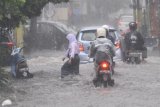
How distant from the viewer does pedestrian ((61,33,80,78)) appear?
17.2 m

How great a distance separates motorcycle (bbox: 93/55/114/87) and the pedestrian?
210 cm

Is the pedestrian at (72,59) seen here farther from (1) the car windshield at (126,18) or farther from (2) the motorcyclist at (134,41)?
(1) the car windshield at (126,18)

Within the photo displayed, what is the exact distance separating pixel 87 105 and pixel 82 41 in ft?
29.7

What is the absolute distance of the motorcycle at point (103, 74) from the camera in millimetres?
15016

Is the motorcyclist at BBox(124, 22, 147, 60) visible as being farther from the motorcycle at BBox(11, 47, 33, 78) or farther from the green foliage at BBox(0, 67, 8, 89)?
the green foliage at BBox(0, 67, 8, 89)

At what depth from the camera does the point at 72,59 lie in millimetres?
17312

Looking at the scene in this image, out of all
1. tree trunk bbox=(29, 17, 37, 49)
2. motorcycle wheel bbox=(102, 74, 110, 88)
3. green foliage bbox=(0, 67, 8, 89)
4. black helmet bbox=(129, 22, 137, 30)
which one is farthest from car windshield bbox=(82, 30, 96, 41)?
tree trunk bbox=(29, 17, 37, 49)

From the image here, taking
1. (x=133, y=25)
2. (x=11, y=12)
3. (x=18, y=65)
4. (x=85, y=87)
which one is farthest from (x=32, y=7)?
(x=133, y=25)

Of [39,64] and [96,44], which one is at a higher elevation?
[96,44]

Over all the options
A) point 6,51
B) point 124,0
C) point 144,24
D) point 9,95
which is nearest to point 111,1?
point 124,0

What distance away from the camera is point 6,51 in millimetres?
18812

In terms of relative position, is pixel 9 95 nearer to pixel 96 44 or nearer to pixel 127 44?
pixel 96 44

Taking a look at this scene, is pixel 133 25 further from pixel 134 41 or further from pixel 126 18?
pixel 126 18

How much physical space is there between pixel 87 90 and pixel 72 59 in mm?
2592
